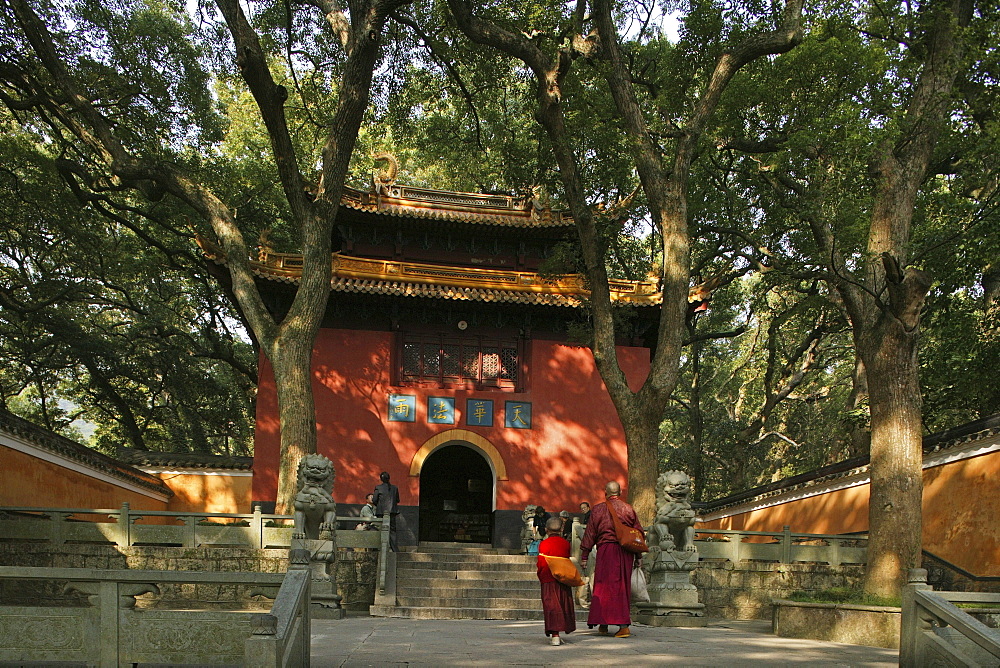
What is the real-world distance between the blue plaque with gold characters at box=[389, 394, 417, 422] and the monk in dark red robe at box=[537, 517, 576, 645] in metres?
8.78

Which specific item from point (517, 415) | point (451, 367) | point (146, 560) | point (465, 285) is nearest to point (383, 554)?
point (146, 560)

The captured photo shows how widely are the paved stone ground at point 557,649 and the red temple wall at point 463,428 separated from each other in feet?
23.0

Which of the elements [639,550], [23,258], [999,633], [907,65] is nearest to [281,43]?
[23,258]

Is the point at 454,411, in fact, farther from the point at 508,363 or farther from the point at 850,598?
the point at 850,598

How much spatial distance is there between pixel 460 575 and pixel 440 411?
13.7 feet

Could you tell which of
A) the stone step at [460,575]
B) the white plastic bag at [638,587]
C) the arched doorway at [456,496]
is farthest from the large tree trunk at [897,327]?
the arched doorway at [456,496]

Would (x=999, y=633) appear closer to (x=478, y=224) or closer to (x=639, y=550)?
(x=639, y=550)

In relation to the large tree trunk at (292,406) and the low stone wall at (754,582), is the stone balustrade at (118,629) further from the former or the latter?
the low stone wall at (754,582)

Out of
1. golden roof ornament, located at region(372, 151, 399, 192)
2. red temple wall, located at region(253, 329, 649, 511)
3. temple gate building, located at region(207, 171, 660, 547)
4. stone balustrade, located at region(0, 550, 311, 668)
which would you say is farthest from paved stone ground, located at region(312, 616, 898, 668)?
golden roof ornament, located at region(372, 151, 399, 192)

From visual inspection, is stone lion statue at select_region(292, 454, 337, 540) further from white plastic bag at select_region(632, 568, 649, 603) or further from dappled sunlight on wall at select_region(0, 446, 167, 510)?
dappled sunlight on wall at select_region(0, 446, 167, 510)

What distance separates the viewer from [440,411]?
632 inches

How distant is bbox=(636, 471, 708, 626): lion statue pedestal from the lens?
9945 mm

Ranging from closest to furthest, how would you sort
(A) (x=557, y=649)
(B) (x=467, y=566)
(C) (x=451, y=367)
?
Answer: (A) (x=557, y=649) → (B) (x=467, y=566) → (C) (x=451, y=367)

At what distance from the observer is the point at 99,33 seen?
14117mm
